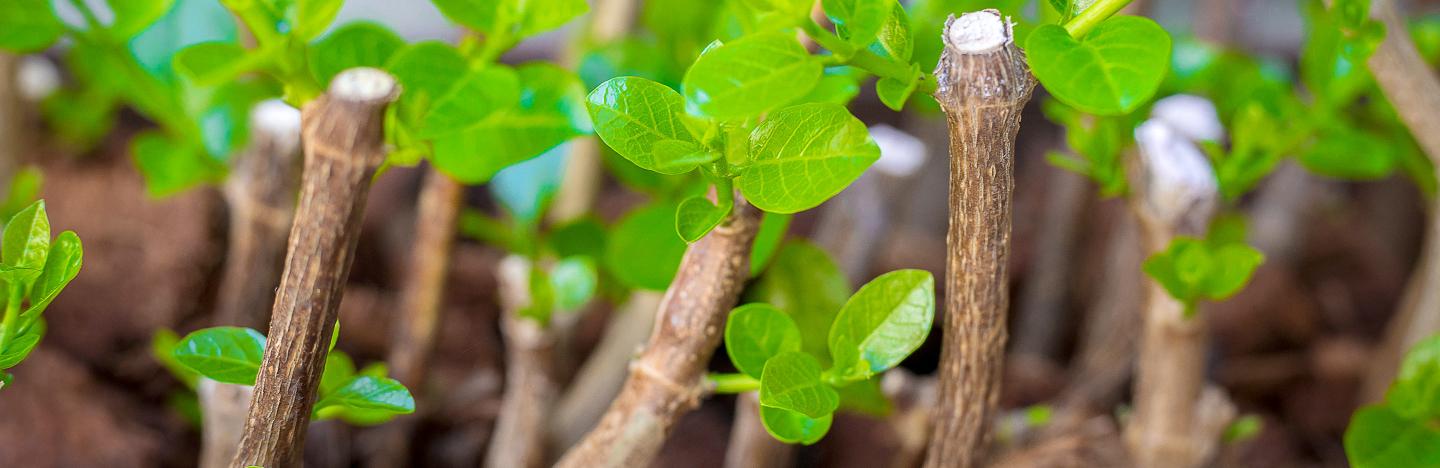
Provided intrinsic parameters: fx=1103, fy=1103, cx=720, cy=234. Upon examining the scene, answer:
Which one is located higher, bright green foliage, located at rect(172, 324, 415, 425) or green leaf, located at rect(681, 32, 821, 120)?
green leaf, located at rect(681, 32, 821, 120)

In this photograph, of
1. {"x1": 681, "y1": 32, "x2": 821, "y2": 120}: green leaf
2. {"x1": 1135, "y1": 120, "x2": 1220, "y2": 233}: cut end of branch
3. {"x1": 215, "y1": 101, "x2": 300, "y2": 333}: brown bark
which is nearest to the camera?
{"x1": 681, "y1": 32, "x2": 821, "y2": 120}: green leaf

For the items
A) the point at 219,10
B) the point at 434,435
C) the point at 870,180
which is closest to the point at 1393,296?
the point at 870,180

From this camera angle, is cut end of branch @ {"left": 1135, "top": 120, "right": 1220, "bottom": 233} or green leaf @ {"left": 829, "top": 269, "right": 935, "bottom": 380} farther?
cut end of branch @ {"left": 1135, "top": 120, "right": 1220, "bottom": 233}

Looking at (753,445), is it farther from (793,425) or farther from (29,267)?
(29,267)

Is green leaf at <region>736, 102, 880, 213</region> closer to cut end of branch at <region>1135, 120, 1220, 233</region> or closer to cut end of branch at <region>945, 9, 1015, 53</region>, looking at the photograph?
cut end of branch at <region>945, 9, 1015, 53</region>

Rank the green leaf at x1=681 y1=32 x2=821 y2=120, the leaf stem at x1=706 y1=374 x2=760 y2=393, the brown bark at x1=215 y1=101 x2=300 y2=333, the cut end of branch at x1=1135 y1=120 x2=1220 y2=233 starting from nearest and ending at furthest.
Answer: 1. the green leaf at x1=681 y1=32 x2=821 y2=120
2. the leaf stem at x1=706 y1=374 x2=760 y2=393
3. the cut end of branch at x1=1135 y1=120 x2=1220 y2=233
4. the brown bark at x1=215 y1=101 x2=300 y2=333

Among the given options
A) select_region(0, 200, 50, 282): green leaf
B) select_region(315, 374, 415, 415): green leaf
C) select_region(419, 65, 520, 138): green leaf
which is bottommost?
select_region(315, 374, 415, 415): green leaf

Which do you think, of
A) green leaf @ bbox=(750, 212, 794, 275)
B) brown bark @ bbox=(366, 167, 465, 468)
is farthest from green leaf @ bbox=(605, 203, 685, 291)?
brown bark @ bbox=(366, 167, 465, 468)

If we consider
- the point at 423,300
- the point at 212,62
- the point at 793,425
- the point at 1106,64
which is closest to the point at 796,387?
the point at 793,425
